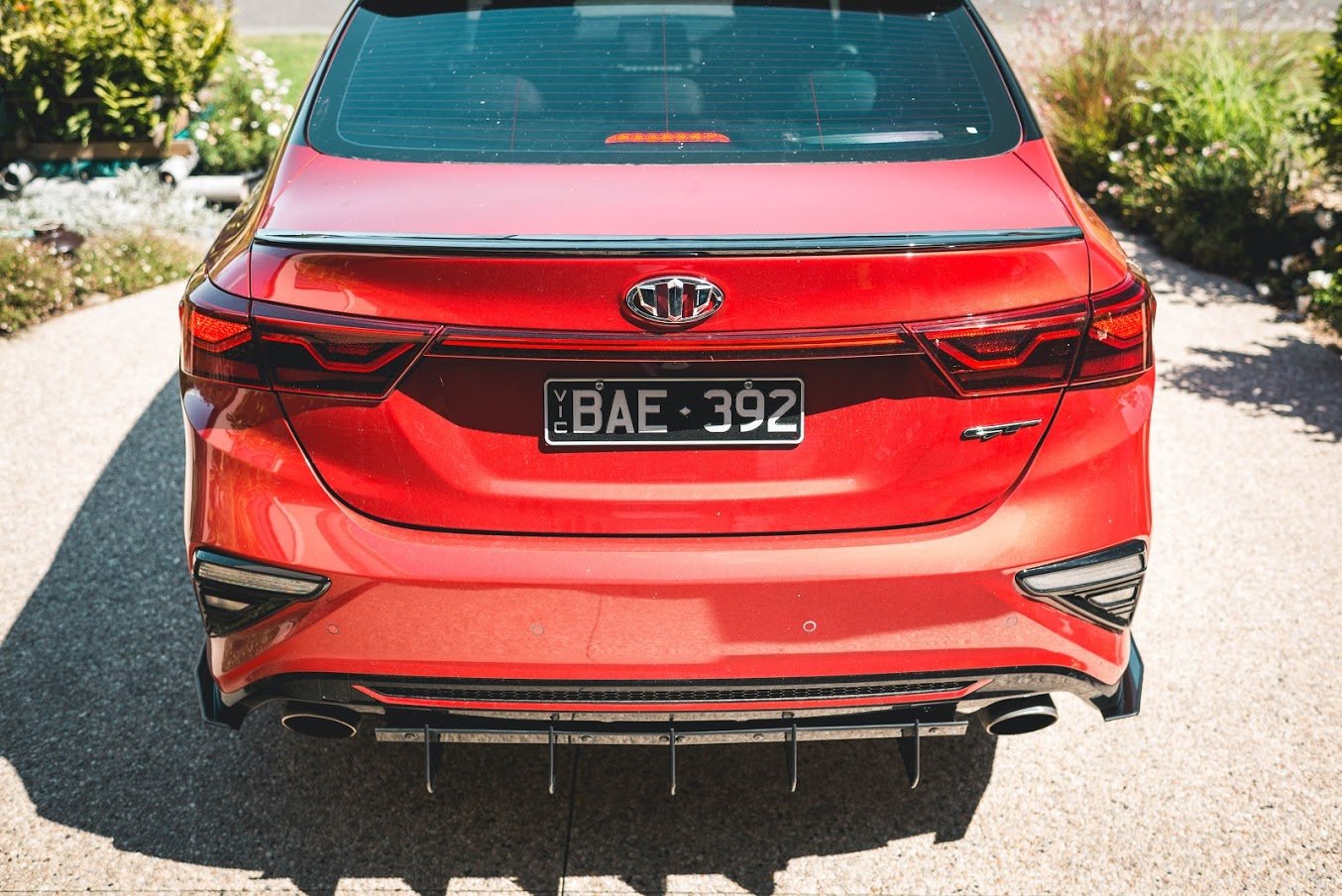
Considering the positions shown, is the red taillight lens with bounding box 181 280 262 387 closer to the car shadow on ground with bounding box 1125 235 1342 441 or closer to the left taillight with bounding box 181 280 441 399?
the left taillight with bounding box 181 280 441 399

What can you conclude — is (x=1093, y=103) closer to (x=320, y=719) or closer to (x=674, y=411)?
(x=674, y=411)

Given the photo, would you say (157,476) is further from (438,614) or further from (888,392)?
(888,392)

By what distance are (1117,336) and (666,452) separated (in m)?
0.82

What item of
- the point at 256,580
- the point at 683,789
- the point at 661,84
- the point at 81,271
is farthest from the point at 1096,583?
the point at 81,271

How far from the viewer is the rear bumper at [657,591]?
2016 mm

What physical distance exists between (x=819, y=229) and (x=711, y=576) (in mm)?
617

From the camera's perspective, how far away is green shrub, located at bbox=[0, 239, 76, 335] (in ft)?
Result: 20.0

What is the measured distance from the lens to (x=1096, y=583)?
213cm

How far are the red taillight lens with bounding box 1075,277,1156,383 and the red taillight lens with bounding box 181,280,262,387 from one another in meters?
1.45

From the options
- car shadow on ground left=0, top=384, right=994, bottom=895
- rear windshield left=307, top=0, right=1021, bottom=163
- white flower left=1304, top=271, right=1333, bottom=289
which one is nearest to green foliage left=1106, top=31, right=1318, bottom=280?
white flower left=1304, top=271, right=1333, bottom=289

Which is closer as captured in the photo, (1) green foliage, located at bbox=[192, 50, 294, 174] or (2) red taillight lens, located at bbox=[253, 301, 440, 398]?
(2) red taillight lens, located at bbox=[253, 301, 440, 398]

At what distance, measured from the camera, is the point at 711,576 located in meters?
2.00

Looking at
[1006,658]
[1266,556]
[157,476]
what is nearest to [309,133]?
[1006,658]

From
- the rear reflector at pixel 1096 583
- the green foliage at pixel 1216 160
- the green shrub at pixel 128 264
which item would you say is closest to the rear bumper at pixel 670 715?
the rear reflector at pixel 1096 583
